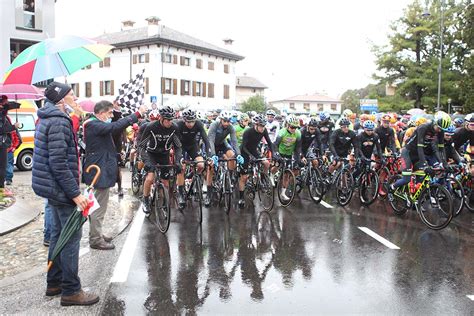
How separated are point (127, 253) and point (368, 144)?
622 centimetres

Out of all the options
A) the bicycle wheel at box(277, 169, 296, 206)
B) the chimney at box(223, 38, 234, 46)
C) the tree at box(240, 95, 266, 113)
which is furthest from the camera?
the tree at box(240, 95, 266, 113)

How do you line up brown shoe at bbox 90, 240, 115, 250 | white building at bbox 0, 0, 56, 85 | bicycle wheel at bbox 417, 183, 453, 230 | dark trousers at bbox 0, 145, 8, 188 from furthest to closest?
white building at bbox 0, 0, 56, 85 < dark trousers at bbox 0, 145, 8, 188 < bicycle wheel at bbox 417, 183, 453, 230 < brown shoe at bbox 90, 240, 115, 250

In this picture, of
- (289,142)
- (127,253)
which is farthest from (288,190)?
(127,253)

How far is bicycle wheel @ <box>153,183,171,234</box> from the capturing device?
24.7 feet

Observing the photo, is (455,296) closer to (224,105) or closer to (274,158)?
→ (274,158)

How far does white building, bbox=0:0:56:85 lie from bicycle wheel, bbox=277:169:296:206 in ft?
67.5

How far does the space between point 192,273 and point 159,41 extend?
46.3 metres

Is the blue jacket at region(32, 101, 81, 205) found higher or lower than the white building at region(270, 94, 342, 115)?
lower

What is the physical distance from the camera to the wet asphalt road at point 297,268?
15.5 feet

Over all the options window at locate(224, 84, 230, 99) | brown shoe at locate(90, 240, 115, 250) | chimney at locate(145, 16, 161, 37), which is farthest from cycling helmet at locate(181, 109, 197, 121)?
window at locate(224, 84, 230, 99)

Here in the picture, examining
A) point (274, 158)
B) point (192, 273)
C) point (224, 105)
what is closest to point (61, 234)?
point (192, 273)

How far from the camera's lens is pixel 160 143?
832 centimetres

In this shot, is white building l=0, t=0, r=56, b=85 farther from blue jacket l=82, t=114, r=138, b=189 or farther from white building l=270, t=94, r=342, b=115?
white building l=270, t=94, r=342, b=115

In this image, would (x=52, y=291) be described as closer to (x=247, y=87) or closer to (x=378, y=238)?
(x=378, y=238)
